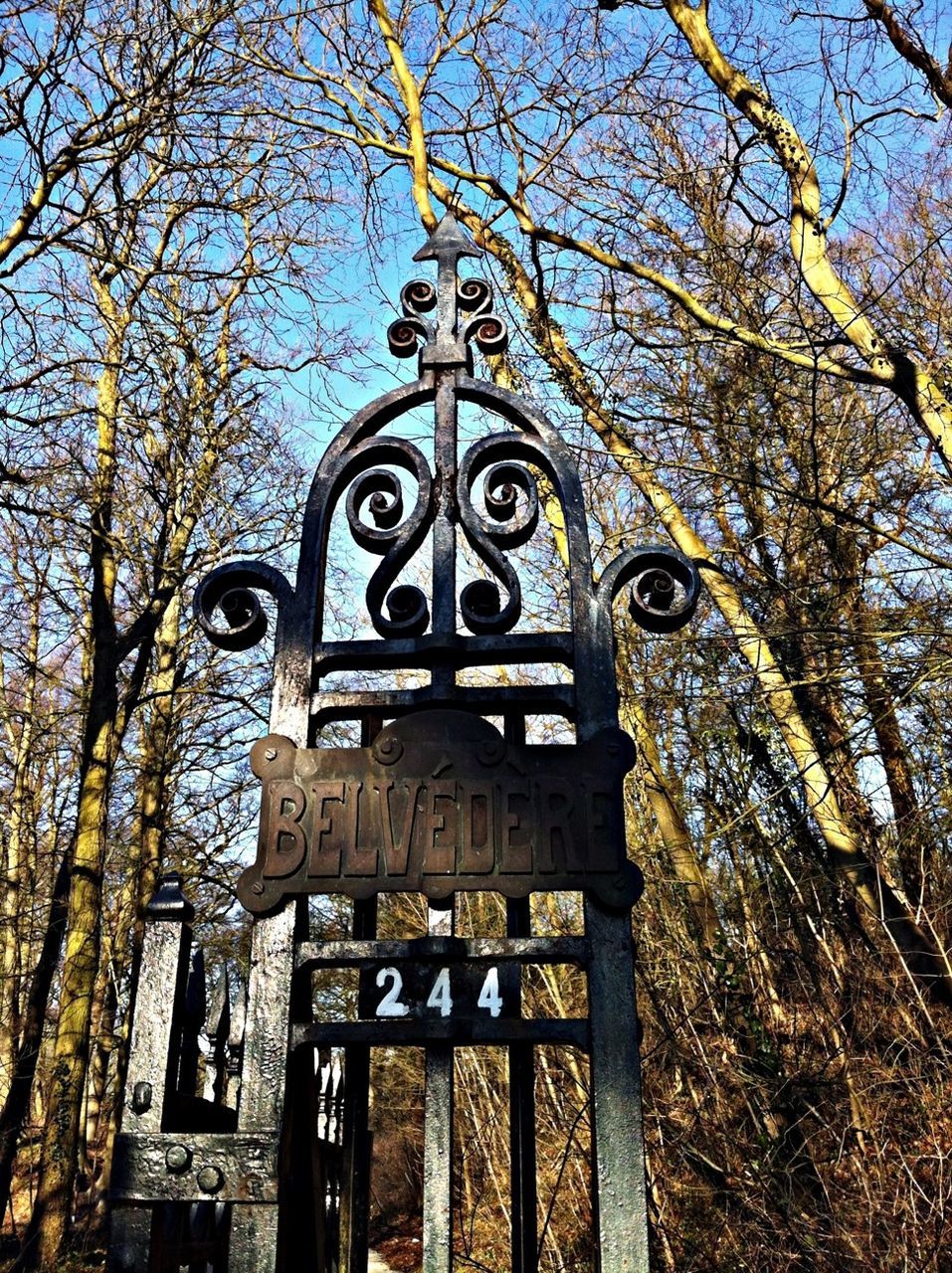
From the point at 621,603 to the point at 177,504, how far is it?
205 inches

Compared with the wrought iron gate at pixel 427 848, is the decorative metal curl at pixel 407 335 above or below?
above

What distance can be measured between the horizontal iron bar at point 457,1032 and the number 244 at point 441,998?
0.09ft

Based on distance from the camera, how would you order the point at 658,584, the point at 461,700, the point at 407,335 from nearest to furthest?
1. the point at 461,700
2. the point at 658,584
3. the point at 407,335

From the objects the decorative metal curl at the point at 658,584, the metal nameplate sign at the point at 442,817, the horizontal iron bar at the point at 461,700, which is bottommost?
the metal nameplate sign at the point at 442,817

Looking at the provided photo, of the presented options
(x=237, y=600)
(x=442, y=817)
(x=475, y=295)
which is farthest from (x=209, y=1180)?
(x=475, y=295)

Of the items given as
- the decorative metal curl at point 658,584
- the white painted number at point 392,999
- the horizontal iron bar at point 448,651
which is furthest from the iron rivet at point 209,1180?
the decorative metal curl at point 658,584

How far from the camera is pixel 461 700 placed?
2.41 meters

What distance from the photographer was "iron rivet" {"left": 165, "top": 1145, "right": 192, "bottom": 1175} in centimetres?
198

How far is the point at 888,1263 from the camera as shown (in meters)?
4.34

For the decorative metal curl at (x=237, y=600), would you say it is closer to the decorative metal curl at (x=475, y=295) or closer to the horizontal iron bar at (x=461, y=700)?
the horizontal iron bar at (x=461, y=700)

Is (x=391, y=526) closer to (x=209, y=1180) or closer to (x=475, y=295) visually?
(x=475, y=295)

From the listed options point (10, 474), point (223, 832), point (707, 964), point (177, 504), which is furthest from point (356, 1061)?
point (223, 832)

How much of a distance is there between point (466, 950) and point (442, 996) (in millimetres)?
99

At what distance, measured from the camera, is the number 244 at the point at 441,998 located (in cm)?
212
